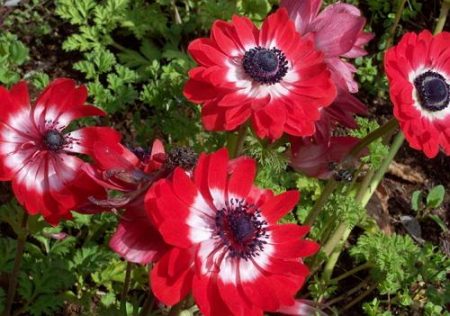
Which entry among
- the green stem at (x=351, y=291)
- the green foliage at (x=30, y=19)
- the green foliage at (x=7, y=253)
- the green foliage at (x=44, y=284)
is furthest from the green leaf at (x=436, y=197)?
the green foliage at (x=30, y=19)

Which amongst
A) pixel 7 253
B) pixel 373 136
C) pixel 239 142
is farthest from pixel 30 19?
pixel 373 136

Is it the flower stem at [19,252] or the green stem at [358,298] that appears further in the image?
the green stem at [358,298]

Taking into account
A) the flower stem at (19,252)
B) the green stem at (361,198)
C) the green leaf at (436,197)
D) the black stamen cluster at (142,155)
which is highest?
the green leaf at (436,197)

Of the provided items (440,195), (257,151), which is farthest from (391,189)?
(257,151)

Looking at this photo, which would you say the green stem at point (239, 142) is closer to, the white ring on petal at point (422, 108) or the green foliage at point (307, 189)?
the white ring on petal at point (422, 108)

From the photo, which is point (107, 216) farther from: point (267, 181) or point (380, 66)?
point (380, 66)

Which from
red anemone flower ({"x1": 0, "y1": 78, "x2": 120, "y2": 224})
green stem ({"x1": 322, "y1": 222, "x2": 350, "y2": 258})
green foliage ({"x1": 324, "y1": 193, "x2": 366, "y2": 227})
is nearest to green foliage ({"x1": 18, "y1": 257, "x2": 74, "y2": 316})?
red anemone flower ({"x1": 0, "y1": 78, "x2": 120, "y2": 224})

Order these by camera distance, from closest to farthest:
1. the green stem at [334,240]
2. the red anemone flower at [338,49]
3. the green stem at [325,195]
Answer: the red anemone flower at [338,49] → the green stem at [325,195] → the green stem at [334,240]
